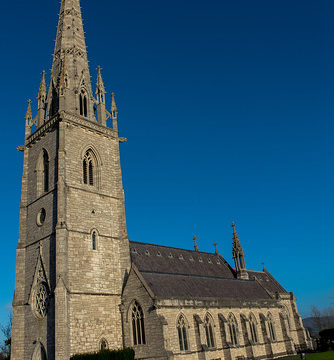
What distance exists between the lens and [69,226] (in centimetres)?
2825

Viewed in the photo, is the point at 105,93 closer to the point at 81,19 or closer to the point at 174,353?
the point at 81,19

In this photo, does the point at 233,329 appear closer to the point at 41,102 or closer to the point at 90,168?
the point at 90,168

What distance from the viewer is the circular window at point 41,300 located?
27.2 meters

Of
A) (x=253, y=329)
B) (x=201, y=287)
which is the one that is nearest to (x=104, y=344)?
(x=201, y=287)

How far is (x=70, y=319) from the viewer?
83.7 feet

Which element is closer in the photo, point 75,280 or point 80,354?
point 80,354

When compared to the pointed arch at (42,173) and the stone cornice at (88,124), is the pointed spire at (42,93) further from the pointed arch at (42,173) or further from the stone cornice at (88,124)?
the pointed arch at (42,173)

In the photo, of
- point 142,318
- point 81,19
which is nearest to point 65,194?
point 142,318

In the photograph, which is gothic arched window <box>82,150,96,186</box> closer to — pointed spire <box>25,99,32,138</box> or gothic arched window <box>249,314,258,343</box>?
pointed spire <box>25,99,32,138</box>

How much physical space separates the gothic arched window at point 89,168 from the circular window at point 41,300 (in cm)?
912

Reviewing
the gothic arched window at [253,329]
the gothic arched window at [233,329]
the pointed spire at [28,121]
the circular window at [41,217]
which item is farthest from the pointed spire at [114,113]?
the gothic arched window at [253,329]

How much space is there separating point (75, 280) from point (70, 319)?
270cm

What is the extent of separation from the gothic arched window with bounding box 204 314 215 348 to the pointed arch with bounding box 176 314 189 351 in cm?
274

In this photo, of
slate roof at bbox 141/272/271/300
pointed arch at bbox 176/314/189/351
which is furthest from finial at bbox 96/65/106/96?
pointed arch at bbox 176/314/189/351
